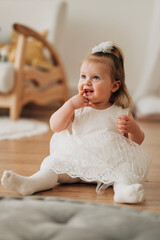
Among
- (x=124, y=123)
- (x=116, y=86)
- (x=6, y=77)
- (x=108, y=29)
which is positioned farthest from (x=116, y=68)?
(x=108, y=29)

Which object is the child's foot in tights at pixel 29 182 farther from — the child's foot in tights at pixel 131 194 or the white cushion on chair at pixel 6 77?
the white cushion on chair at pixel 6 77

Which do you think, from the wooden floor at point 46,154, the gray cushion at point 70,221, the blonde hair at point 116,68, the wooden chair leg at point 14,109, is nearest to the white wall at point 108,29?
the wooden chair leg at point 14,109

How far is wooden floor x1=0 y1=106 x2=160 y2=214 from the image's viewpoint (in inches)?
39.1

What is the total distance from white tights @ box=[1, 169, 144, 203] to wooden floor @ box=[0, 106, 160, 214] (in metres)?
0.02

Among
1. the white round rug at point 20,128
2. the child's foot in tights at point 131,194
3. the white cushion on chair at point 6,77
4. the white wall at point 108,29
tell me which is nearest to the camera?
the child's foot in tights at point 131,194

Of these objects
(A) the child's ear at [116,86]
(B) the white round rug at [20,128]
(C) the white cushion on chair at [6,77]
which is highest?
(C) the white cushion on chair at [6,77]

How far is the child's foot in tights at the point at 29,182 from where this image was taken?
93 cm

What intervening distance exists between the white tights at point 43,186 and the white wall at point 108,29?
2.29 meters

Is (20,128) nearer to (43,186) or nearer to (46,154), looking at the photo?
(46,154)

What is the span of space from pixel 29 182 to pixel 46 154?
52 cm

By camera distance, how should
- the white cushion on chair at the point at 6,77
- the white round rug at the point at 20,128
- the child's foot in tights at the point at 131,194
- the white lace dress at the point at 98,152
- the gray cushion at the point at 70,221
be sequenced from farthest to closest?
the white cushion on chair at the point at 6,77 < the white round rug at the point at 20,128 < the white lace dress at the point at 98,152 < the child's foot in tights at the point at 131,194 < the gray cushion at the point at 70,221

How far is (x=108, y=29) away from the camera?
3.24 meters

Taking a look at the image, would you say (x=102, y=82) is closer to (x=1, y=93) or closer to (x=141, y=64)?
(x=1, y=93)

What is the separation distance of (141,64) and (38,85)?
1.24 m
